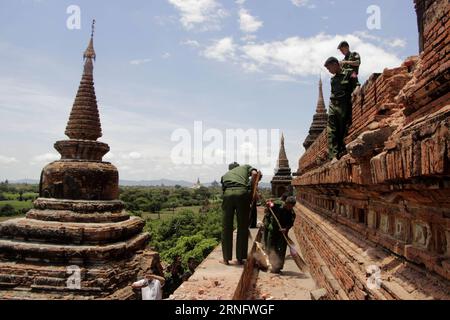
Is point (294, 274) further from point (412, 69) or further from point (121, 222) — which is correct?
point (121, 222)

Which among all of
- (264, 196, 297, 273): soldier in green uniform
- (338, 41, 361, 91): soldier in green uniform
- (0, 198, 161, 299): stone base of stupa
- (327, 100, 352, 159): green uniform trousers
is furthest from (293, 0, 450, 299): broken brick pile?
(0, 198, 161, 299): stone base of stupa

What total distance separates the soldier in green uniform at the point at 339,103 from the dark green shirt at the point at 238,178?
54.2 inches

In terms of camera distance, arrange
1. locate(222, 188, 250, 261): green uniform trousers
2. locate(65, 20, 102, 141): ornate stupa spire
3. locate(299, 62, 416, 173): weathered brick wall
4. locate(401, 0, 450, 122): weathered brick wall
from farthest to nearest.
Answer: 1. locate(65, 20, 102, 141): ornate stupa spire
2. locate(222, 188, 250, 261): green uniform trousers
3. locate(299, 62, 416, 173): weathered brick wall
4. locate(401, 0, 450, 122): weathered brick wall

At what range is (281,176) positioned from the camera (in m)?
22.5

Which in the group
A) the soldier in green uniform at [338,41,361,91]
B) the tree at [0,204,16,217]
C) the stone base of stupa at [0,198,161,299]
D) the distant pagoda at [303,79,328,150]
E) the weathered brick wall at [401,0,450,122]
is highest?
the distant pagoda at [303,79,328,150]

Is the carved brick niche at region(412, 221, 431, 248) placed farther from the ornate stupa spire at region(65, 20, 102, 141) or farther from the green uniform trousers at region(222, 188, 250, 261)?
the ornate stupa spire at region(65, 20, 102, 141)

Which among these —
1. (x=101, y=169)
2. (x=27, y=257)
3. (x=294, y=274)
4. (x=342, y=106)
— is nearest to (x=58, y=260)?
(x=27, y=257)

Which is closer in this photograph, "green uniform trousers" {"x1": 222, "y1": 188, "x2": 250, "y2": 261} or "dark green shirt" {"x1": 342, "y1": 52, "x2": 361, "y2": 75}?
"dark green shirt" {"x1": 342, "y1": 52, "x2": 361, "y2": 75}

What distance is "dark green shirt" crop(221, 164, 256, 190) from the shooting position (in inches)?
223

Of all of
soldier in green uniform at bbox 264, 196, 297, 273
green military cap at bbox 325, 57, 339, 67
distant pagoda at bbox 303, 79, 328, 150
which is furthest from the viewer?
distant pagoda at bbox 303, 79, 328, 150

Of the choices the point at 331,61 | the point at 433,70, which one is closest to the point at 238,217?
the point at 331,61

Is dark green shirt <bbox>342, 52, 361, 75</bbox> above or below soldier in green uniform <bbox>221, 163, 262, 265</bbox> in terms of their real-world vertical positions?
above

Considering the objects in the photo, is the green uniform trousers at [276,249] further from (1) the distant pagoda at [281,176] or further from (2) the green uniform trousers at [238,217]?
(1) the distant pagoda at [281,176]

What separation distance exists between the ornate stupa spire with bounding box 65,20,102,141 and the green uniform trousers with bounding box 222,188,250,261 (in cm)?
726
